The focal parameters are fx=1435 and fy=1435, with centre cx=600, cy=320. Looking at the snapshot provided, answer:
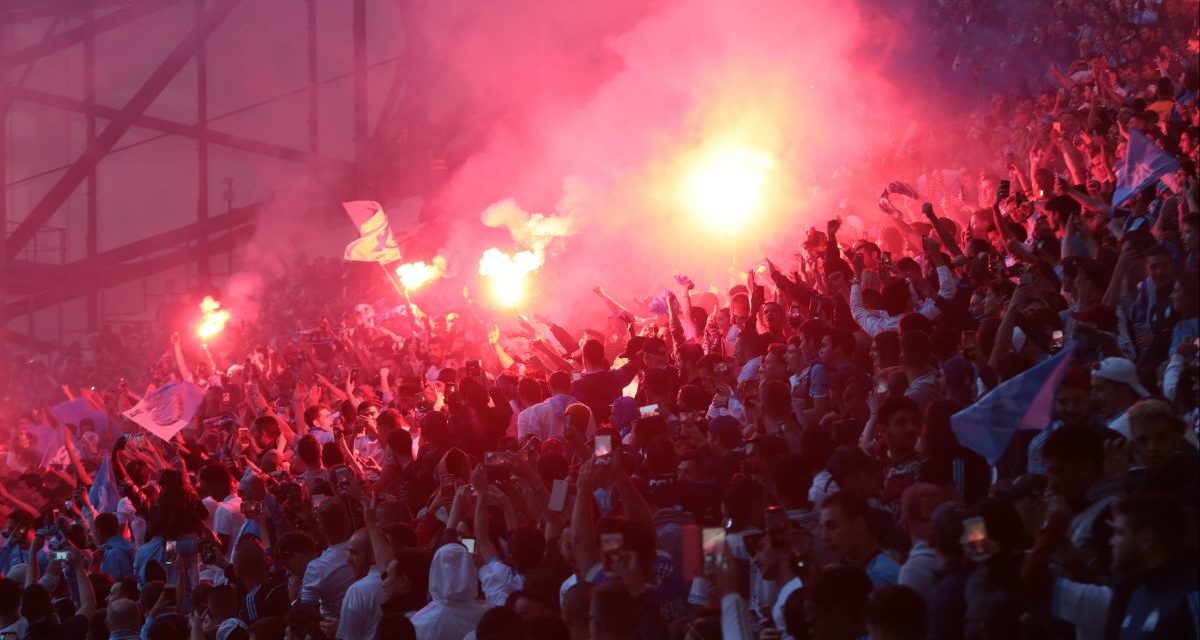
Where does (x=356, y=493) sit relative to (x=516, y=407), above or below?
below

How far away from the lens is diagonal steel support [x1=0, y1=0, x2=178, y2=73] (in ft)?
76.3

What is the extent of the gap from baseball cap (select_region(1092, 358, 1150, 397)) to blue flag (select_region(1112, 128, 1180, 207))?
110 inches

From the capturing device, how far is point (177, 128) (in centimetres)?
2452

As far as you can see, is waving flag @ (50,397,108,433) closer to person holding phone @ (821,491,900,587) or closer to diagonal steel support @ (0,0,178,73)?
diagonal steel support @ (0,0,178,73)

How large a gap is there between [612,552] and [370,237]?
32.2 ft

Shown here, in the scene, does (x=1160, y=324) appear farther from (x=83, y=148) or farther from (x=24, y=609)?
(x=83, y=148)

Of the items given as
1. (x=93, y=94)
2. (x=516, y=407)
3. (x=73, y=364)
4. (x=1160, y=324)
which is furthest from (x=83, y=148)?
(x=1160, y=324)

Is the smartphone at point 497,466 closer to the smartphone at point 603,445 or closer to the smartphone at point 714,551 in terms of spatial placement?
the smartphone at point 603,445

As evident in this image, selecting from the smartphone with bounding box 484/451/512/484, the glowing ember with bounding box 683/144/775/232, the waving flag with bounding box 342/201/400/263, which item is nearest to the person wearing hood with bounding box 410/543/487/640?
the smartphone with bounding box 484/451/512/484

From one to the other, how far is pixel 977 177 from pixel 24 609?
8.68 meters

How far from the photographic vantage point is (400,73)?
22.2 meters

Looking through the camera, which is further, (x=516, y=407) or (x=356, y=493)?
(x=516, y=407)

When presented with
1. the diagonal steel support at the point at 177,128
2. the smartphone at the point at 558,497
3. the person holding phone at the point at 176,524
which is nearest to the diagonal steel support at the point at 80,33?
the diagonal steel support at the point at 177,128

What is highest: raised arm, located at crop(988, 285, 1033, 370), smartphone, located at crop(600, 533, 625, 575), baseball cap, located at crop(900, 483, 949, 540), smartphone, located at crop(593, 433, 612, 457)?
raised arm, located at crop(988, 285, 1033, 370)
